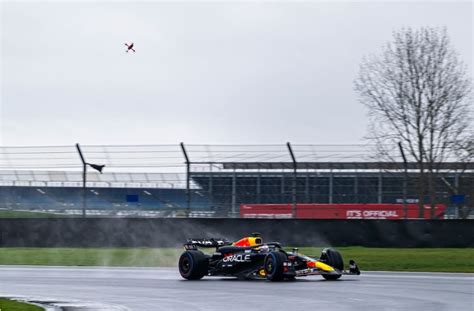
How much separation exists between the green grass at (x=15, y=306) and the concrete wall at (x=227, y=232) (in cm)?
1180

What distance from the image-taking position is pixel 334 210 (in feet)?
88.5

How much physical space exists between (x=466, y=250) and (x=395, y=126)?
942 cm

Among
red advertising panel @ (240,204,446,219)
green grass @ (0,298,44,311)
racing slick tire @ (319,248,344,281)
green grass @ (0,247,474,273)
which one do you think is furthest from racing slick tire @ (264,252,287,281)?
red advertising panel @ (240,204,446,219)

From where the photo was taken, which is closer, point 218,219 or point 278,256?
point 278,256

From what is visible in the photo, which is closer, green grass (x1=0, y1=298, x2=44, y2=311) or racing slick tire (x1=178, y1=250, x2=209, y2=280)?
green grass (x1=0, y1=298, x2=44, y2=311)

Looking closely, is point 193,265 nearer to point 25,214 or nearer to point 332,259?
point 332,259

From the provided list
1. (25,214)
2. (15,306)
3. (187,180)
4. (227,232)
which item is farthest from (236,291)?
(25,214)

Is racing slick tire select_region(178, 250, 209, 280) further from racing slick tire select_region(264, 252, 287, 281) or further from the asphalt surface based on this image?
racing slick tire select_region(264, 252, 287, 281)

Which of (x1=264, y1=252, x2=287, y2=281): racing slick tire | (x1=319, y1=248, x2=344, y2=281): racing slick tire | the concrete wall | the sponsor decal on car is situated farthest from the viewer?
the concrete wall

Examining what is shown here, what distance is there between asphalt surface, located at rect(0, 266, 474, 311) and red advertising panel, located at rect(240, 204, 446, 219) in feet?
22.8

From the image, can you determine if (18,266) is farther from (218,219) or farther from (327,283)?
(327,283)

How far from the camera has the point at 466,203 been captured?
83.3 feet

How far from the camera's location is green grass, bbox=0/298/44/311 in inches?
499

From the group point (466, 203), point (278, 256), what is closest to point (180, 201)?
point (466, 203)
